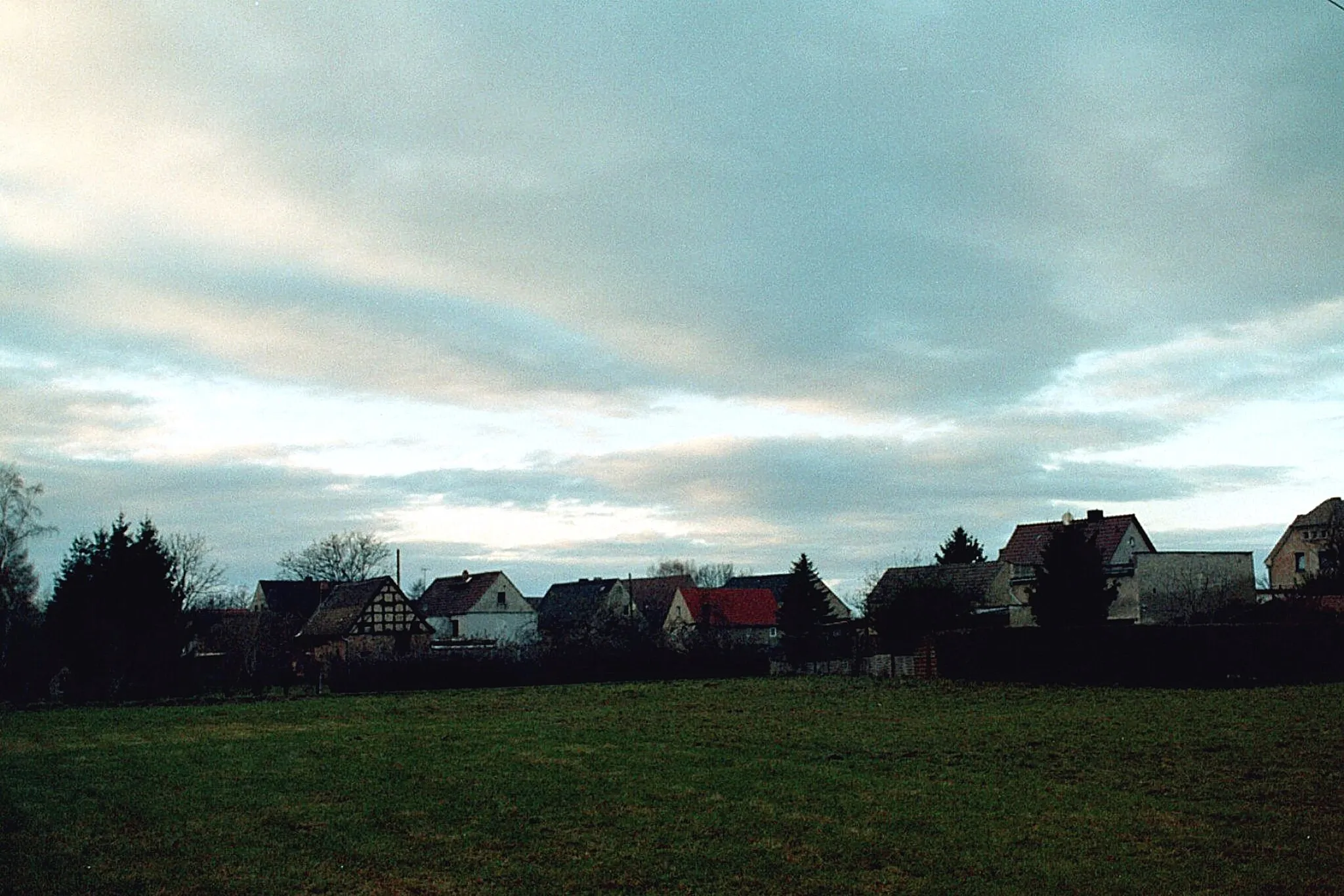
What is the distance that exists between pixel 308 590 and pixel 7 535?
40.7m

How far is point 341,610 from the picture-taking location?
219ft

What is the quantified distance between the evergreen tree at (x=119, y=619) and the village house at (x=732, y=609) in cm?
4261

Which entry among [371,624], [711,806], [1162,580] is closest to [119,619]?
[371,624]

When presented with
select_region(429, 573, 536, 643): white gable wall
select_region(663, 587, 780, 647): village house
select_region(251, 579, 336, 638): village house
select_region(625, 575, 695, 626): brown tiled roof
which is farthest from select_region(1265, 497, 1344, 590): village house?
select_region(251, 579, 336, 638): village house

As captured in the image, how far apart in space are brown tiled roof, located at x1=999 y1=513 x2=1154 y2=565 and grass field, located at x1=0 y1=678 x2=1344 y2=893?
34539mm

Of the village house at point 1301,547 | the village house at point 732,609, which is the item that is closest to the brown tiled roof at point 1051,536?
the village house at point 1301,547

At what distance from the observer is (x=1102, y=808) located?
11.6 m

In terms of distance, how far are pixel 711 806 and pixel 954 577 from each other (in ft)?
164

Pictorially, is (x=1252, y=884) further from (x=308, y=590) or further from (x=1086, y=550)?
(x=308, y=590)

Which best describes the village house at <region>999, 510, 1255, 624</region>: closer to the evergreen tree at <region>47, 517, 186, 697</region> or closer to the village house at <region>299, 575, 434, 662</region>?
the village house at <region>299, 575, 434, 662</region>

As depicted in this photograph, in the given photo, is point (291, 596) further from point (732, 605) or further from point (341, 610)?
point (732, 605)

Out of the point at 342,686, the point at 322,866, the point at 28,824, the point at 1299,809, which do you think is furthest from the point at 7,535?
the point at 1299,809

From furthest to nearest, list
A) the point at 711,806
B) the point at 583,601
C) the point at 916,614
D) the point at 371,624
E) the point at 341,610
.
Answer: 1. the point at 583,601
2. the point at 341,610
3. the point at 371,624
4. the point at 916,614
5. the point at 711,806

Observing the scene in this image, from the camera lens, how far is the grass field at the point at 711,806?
904cm
